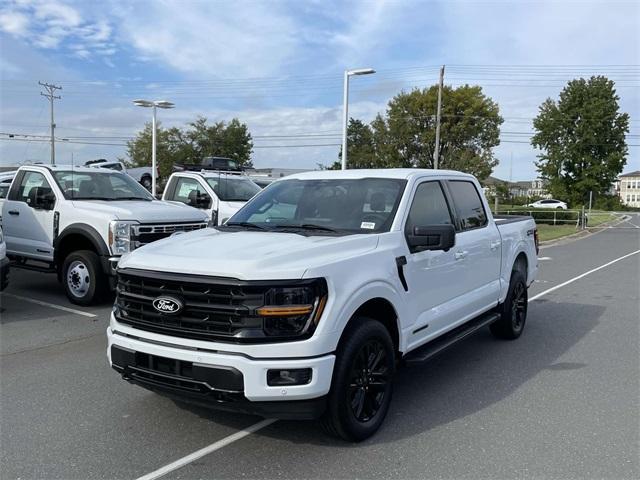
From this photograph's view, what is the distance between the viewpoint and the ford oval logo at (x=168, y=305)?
365 centimetres

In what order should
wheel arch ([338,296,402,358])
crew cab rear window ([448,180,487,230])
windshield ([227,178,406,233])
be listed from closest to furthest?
1. wheel arch ([338,296,402,358])
2. windshield ([227,178,406,233])
3. crew cab rear window ([448,180,487,230])

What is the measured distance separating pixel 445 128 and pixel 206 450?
43776 mm

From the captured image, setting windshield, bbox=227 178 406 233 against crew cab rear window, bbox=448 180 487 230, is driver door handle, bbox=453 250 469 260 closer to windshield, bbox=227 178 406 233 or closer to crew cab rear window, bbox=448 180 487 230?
crew cab rear window, bbox=448 180 487 230

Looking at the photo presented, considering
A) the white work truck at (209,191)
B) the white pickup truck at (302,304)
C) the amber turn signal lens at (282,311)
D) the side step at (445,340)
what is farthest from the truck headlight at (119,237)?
the amber turn signal lens at (282,311)

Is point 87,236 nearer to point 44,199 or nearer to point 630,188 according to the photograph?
point 44,199

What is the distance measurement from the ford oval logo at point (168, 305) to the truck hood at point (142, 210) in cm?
468

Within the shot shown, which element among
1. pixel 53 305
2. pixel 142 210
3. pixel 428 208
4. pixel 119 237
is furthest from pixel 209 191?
pixel 428 208

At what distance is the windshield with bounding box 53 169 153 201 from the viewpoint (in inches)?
359

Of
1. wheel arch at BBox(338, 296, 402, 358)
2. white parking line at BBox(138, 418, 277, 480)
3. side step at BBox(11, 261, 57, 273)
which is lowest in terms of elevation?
white parking line at BBox(138, 418, 277, 480)

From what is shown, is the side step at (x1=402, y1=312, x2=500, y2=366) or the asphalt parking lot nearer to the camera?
the asphalt parking lot

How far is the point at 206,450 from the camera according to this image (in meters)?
A: 3.80

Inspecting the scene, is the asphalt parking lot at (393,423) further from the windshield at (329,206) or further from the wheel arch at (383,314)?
the windshield at (329,206)

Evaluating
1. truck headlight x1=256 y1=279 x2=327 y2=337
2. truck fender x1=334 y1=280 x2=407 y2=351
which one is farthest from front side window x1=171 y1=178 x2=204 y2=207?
truck headlight x1=256 y1=279 x2=327 y2=337

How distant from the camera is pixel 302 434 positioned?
13.4 ft
